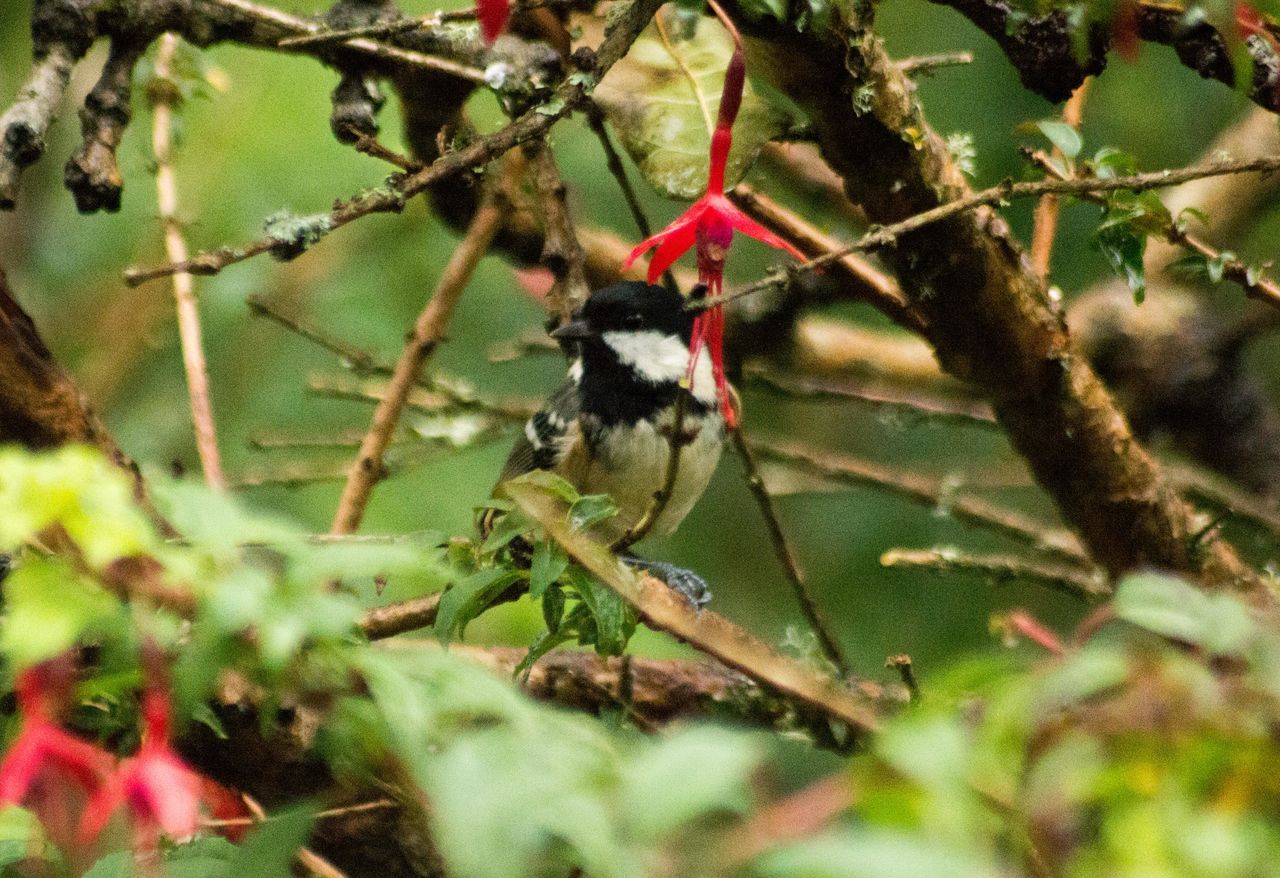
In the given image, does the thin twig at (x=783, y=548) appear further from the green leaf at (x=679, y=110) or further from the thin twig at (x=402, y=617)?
the thin twig at (x=402, y=617)

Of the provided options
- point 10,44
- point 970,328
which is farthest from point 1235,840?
point 10,44

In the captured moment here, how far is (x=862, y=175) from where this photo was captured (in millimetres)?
1880

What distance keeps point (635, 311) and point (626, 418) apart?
10.2 inches

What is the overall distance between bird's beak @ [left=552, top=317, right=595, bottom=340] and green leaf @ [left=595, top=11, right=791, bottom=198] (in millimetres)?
609

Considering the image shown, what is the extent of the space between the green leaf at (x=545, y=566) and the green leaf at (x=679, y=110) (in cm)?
60

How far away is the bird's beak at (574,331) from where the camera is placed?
254 cm

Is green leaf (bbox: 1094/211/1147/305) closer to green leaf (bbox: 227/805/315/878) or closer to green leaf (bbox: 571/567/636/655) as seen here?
green leaf (bbox: 571/567/636/655)

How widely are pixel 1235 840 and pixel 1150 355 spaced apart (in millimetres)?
2678

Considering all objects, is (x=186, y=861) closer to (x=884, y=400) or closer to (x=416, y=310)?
(x=884, y=400)

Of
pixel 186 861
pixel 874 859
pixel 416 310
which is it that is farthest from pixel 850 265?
pixel 416 310

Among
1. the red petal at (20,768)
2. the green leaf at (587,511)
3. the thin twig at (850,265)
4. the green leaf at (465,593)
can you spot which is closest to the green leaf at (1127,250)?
the thin twig at (850,265)

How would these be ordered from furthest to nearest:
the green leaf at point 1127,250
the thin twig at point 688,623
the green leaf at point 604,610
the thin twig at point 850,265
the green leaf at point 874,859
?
the thin twig at point 850,265 < the green leaf at point 1127,250 < the green leaf at point 604,610 < the thin twig at point 688,623 < the green leaf at point 874,859

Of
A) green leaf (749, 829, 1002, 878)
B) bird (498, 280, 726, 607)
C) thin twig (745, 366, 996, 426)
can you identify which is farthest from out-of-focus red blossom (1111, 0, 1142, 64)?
thin twig (745, 366, 996, 426)

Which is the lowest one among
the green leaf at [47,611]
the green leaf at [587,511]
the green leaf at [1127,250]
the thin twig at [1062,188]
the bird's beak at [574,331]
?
the bird's beak at [574,331]
